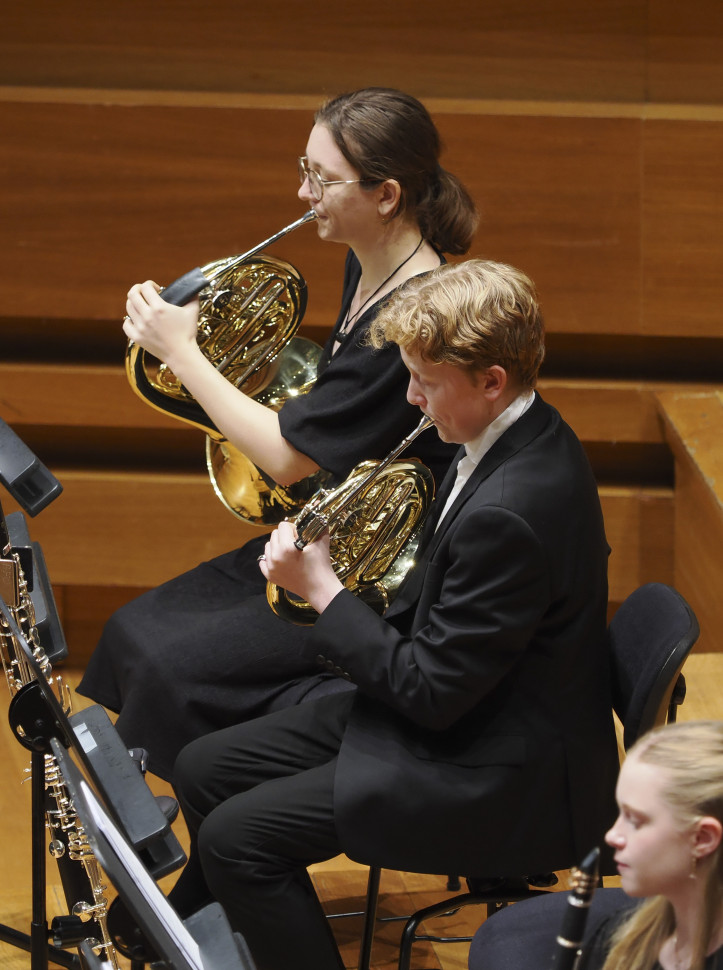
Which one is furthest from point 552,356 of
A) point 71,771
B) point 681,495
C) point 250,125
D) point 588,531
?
point 71,771

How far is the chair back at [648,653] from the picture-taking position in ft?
4.90

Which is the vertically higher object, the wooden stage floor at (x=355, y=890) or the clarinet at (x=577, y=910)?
the clarinet at (x=577, y=910)

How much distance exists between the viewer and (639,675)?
155 centimetres

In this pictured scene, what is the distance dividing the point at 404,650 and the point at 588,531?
0.27 meters

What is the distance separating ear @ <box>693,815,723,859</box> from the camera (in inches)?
42.6

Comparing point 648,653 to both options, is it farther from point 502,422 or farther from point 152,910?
point 152,910

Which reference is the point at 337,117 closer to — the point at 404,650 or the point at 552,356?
the point at 404,650

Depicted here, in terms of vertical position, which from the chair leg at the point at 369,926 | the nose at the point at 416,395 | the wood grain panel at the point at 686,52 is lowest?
the chair leg at the point at 369,926

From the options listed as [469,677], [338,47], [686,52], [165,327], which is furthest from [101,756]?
[686,52]

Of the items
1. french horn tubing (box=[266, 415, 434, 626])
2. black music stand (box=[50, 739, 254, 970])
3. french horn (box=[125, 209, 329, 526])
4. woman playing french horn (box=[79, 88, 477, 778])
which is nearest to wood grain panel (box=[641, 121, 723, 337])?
woman playing french horn (box=[79, 88, 477, 778])

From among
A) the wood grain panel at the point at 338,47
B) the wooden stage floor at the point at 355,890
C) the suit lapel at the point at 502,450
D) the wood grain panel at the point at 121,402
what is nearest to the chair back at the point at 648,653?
the suit lapel at the point at 502,450

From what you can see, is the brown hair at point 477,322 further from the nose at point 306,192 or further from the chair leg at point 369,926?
the chair leg at point 369,926

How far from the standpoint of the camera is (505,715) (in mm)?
1516

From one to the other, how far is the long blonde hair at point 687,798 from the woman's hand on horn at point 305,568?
1.82ft
